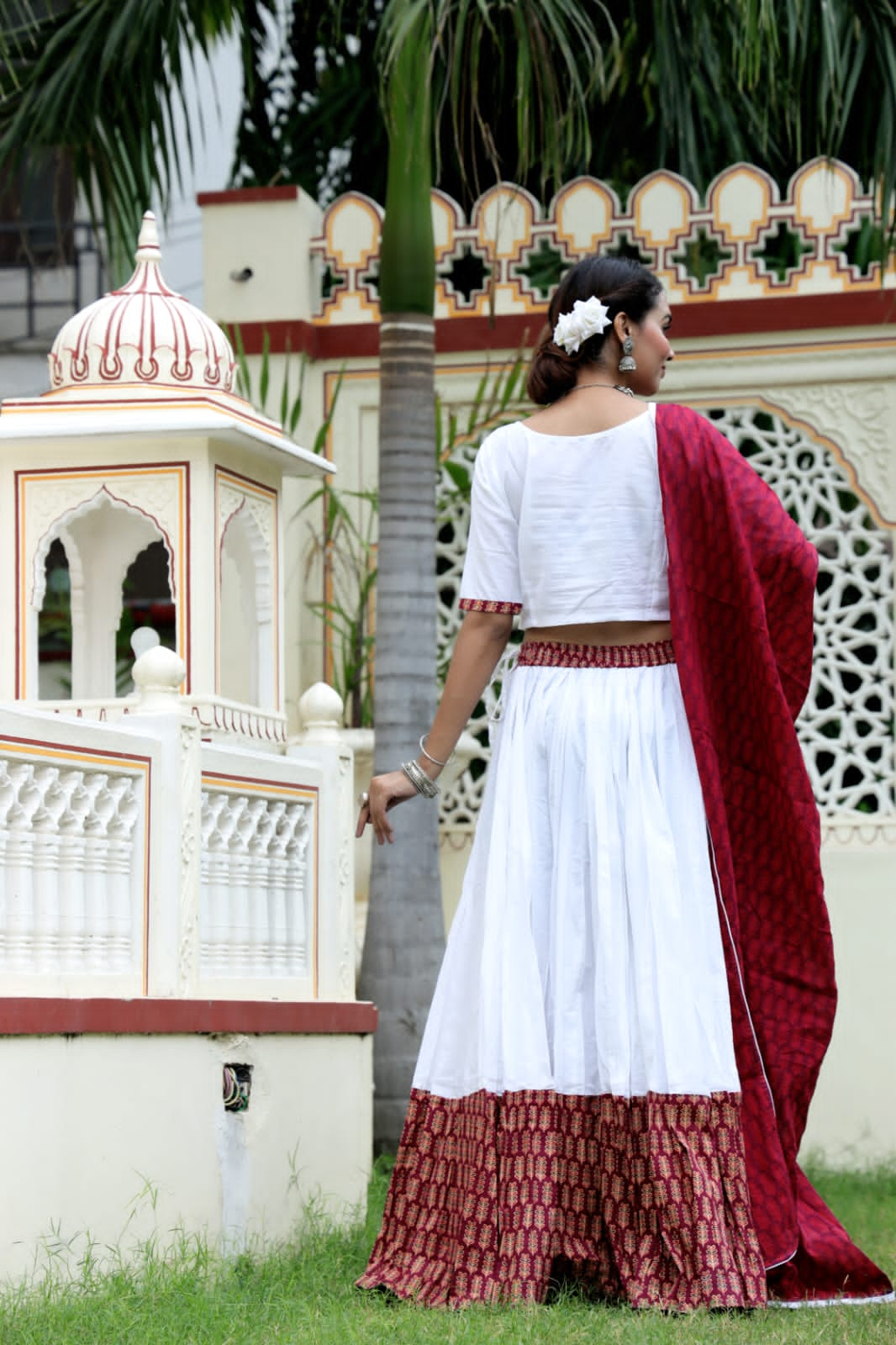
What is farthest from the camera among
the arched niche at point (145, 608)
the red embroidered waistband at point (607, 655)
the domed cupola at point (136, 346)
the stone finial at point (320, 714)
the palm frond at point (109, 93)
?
the arched niche at point (145, 608)

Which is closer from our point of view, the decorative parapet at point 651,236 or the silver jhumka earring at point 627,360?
the silver jhumka earring at point 627,360

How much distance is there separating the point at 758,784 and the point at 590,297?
89 cm

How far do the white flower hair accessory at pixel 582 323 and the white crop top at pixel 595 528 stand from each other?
0.16 metres

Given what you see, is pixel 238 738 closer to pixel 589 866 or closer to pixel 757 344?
pixel 589 866

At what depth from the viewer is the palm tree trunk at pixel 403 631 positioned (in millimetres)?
6293

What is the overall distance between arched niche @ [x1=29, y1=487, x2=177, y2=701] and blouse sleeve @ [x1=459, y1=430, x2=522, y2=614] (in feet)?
6.74

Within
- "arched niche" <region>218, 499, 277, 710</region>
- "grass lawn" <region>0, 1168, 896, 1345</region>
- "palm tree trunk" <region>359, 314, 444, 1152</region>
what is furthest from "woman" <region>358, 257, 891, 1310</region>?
"palm tree trunk" <region>359, 314, 444, 1152</region>

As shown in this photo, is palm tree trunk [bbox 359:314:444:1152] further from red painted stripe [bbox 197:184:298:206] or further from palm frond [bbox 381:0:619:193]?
red painted stripe [bbox 197:184:298:206]

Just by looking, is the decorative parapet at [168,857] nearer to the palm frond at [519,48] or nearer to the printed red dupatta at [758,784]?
the printed red dupatta at [758,784]

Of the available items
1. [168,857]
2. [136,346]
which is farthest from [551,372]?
[136,346]

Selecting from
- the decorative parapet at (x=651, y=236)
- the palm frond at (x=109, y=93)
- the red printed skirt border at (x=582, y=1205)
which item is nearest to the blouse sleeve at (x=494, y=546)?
the red printed skirt border at (x=582, y=1205)

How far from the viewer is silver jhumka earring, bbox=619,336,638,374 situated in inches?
140

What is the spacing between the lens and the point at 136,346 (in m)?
5.18

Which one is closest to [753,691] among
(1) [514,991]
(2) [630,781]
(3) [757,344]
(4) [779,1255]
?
(2) [630,781]
